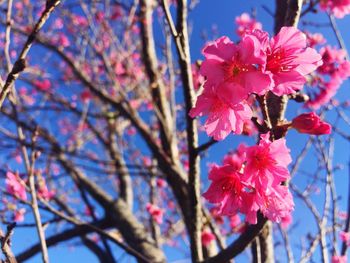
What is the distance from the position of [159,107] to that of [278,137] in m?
2.10

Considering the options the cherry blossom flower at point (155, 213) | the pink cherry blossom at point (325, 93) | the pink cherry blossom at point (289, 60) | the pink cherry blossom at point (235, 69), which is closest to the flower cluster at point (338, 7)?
the pink cherry blossom at point (325, 93)

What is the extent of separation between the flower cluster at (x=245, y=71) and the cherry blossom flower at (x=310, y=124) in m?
0.10

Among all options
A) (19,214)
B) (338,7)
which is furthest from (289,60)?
(19,214)

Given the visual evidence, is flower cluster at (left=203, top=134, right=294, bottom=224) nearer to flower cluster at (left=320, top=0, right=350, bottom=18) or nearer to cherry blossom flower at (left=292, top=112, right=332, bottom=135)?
cherry blossom flower at (left=292, top=112, right=332, bottom=135)

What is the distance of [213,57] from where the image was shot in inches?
40.4

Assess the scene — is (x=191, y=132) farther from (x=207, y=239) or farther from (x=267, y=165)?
(x=207, y=239)

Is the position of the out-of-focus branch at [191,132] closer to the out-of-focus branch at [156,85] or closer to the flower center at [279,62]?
the flower center at [279,62]

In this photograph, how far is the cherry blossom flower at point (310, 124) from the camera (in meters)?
1.05

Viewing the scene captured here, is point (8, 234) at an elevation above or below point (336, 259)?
above

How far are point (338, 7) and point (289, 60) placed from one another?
63.8 inches

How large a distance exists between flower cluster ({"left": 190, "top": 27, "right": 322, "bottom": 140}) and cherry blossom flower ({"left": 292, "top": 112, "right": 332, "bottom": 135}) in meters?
0.10

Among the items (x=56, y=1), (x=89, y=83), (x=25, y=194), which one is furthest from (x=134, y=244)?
(x=56, y=1)

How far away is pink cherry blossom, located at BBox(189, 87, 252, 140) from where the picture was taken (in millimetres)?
1042

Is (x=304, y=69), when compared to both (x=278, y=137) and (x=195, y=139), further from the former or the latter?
(x=195, y=139)
